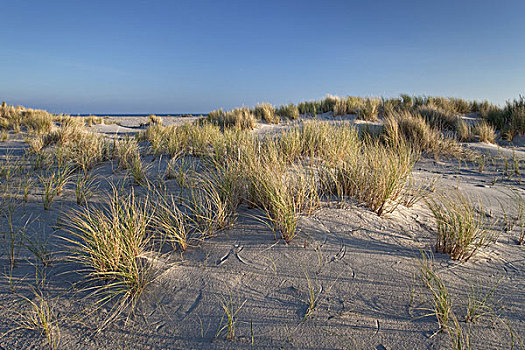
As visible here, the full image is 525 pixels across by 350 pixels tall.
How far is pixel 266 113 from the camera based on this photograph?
11.4 m

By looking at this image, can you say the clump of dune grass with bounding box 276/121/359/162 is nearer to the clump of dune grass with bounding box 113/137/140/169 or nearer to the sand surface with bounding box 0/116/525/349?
the sand surface with bounding box 0/116/525/349

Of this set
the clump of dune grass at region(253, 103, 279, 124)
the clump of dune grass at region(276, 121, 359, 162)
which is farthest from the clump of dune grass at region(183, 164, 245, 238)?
the clump of dune grass at region(253, 103, 279, 124)

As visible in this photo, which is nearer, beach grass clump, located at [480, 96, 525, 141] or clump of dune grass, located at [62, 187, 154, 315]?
clump of dune grass, located at [62, 187, 154, 315]

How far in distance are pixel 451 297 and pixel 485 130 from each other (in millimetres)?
7841

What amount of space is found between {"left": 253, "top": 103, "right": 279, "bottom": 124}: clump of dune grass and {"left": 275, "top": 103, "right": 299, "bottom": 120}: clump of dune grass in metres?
0.59

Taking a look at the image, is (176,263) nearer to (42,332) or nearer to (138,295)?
(138,295)

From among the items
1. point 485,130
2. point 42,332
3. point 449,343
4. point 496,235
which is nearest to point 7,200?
point 42,332

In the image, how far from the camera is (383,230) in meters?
2.48

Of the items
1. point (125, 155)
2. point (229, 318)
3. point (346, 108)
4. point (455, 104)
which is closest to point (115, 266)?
point (229, 318)

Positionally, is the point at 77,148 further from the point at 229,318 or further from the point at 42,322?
the point at 229,318

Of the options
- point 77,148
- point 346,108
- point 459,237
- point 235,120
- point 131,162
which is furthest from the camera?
point 346,108

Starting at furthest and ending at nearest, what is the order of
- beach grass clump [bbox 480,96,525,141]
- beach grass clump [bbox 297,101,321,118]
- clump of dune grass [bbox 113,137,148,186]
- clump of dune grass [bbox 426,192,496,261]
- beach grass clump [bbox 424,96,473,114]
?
beach grass clump [bbox 297,101,321,118] → beach grass clump [bbox 424,96,473,114] → beach grass clump [bbox 480,96,525,141] → clump of dune grass [bbox 113,137,148,186] → clump of dune grass [bbox 426,192,496,261]

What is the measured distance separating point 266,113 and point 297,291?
10.1 meters

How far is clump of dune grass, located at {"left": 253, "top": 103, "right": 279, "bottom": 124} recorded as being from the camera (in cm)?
1125
